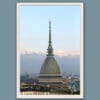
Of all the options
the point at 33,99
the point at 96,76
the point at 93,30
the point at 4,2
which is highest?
the point at 4,2

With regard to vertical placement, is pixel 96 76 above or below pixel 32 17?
below

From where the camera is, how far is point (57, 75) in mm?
1184

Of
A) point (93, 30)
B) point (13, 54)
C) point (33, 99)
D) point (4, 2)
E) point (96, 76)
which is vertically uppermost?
point (4, 2)

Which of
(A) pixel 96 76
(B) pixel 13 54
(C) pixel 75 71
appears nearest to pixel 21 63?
(B) pixel 13 54

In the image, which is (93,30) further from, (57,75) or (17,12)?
(17,12)

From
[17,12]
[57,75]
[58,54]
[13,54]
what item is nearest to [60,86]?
[57,75]

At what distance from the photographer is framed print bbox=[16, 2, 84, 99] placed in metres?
1.18

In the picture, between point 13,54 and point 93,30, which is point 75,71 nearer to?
point 93,30

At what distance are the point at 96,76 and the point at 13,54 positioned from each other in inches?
18.3

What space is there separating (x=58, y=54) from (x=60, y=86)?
172mm

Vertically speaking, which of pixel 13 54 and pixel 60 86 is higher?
pixel 13 54

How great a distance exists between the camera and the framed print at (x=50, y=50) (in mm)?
1180

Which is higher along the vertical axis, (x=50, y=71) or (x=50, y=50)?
(x=50, y=50)

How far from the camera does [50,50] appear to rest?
1.19 meters
